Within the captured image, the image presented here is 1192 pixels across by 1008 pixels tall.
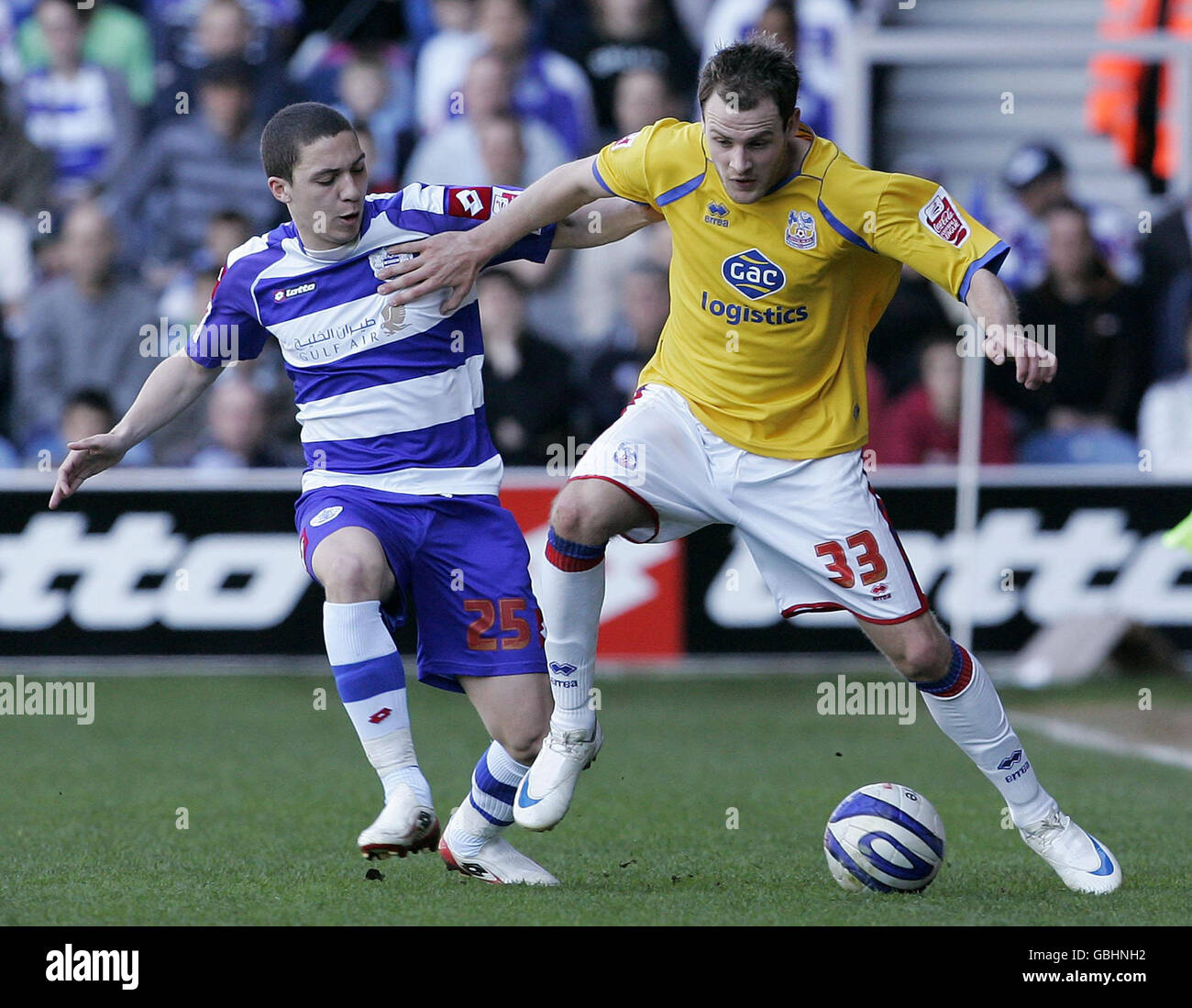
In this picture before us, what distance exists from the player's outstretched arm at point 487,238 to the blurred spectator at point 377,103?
6.89 metres

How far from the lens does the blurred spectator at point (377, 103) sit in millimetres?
12266

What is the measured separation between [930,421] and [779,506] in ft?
21.7

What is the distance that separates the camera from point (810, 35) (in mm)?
12719

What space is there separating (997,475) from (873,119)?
3277 millimetres

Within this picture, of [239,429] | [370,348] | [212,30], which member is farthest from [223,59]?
[370,348]

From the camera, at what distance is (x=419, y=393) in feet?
18.4

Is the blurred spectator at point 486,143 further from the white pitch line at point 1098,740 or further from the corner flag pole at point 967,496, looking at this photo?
the white pitch line at point 1098,740

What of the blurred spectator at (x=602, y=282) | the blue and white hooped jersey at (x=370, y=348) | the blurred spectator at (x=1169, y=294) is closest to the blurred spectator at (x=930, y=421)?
the blurred spectator at (x=1169, y=294)
